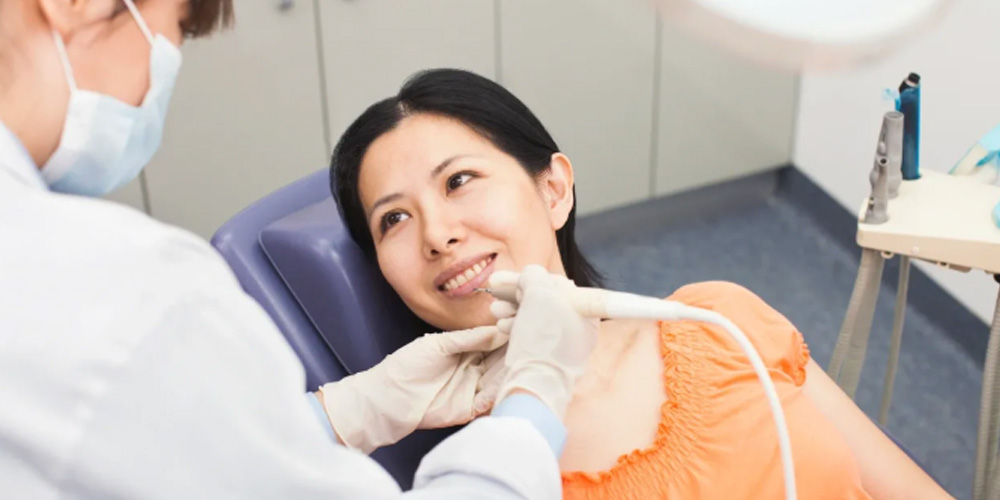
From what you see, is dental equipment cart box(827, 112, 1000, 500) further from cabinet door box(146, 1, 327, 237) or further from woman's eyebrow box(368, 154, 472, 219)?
cabinet door box(146, 1, 327, 237)

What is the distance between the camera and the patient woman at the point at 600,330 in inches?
49.7

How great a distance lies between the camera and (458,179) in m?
1.36

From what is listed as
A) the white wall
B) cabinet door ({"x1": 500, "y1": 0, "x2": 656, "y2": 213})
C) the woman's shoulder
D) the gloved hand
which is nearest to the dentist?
the gloved hand

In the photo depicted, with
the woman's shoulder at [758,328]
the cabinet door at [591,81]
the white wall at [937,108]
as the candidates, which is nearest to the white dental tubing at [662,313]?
the woman's shoulder at [758,328]

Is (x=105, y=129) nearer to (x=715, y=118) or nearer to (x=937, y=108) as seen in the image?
(x=937, y=108)

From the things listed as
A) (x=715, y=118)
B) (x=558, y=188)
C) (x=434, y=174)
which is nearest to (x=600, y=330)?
(x=558, y=188)

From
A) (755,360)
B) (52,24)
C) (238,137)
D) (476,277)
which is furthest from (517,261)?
(238,137)

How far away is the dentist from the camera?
719 millimetres

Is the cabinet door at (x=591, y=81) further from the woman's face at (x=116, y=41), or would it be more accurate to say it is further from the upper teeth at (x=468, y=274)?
the woman's face at (x=116, y=41)

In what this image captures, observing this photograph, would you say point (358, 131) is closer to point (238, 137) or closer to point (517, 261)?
point (517, 261)

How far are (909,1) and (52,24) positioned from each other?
672mm

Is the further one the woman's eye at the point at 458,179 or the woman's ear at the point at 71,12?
the woman's eye at the point at 458,179

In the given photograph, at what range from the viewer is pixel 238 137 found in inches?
100

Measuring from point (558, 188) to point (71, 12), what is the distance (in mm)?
768
